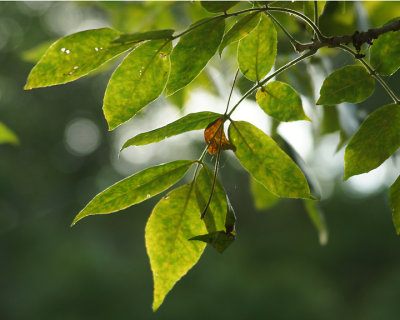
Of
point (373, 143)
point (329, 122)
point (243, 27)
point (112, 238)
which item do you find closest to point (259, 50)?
point (243, 27)

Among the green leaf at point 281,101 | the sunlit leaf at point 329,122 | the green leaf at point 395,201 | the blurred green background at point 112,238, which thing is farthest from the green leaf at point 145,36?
the blurred green background at point 112,238

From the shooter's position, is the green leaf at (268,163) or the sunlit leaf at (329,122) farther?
the sunlit leaf at (329,122)

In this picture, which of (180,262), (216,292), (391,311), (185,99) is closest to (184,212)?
(180,262)

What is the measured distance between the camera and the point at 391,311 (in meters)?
7.22

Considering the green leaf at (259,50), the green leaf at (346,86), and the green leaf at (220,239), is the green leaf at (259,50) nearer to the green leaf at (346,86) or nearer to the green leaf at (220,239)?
the green leaf at (346,86)

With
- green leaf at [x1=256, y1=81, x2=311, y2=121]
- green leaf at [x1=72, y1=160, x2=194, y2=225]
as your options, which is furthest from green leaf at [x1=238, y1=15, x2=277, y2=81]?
green leaf at [x1=72, y1=160, x2=194, y2=225]

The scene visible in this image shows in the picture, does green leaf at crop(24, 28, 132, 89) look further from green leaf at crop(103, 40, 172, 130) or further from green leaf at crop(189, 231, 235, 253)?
green leaf at crop(189, 231, 235, 253)

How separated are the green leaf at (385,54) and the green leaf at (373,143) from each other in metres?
0.04

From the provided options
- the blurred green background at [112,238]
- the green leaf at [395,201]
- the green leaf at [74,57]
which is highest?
the green leaf at [74,57]

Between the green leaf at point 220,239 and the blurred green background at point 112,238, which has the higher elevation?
the green leaf at point 220,239

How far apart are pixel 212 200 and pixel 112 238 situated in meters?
8.53

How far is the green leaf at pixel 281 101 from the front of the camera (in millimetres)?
426

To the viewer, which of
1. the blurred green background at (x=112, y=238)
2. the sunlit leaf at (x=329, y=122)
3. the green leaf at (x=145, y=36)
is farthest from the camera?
the blurred green background at (x=112, y=238)

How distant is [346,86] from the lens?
0.41 metres
